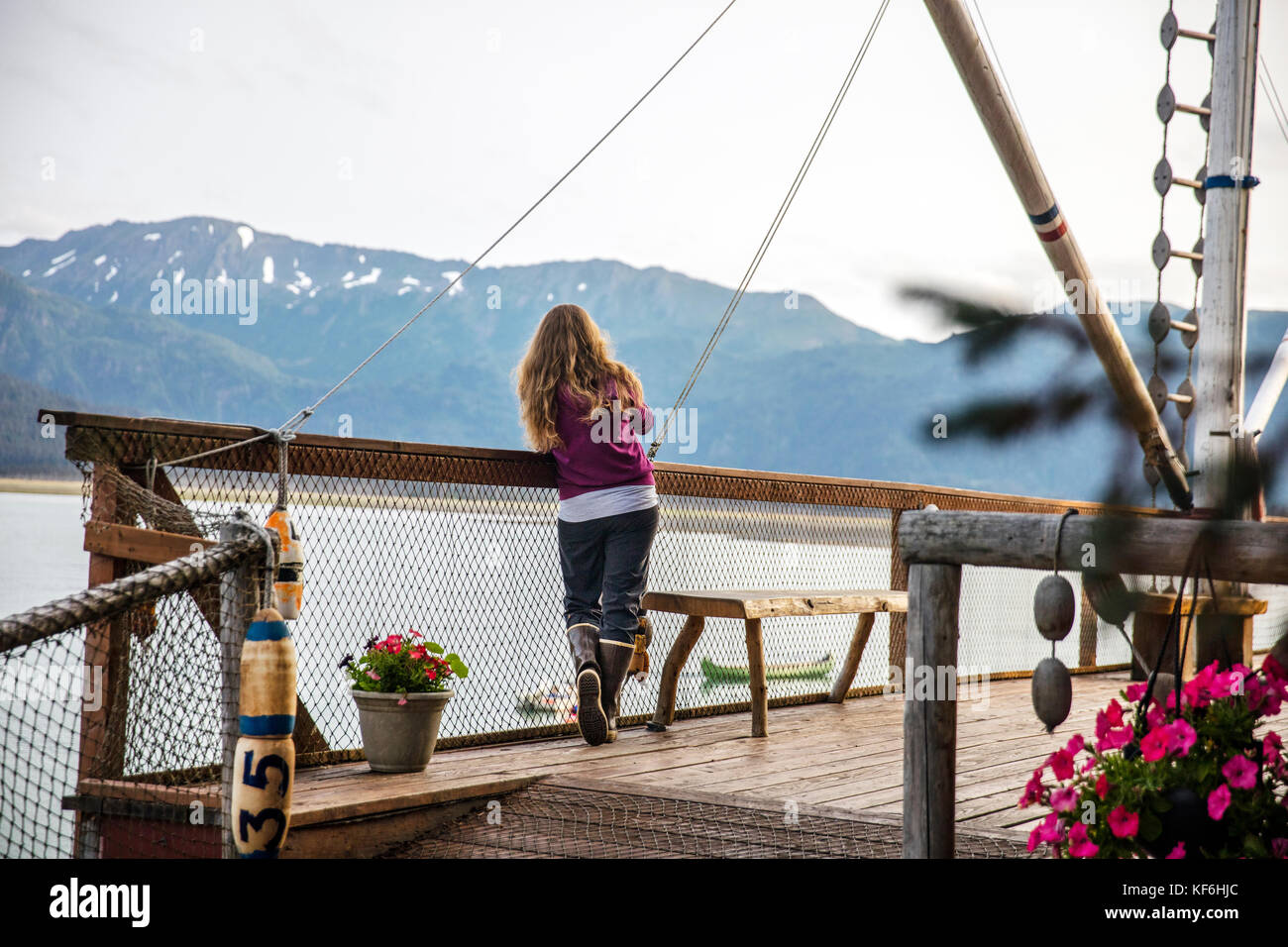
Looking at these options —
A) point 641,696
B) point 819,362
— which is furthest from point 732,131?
point 641,696

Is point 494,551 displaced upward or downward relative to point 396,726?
upward

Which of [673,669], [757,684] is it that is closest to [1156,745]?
[757,684]

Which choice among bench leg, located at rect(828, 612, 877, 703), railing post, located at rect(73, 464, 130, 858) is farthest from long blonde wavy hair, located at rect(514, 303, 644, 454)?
bench leg, located at rect(828, 612, 877, 703)

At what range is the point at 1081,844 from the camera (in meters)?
2.15

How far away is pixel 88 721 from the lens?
3242 millimetres

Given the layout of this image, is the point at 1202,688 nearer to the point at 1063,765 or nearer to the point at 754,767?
the point at 1063,765

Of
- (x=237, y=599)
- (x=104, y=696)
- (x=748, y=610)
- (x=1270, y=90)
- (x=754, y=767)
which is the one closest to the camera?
(x=237, y=599)

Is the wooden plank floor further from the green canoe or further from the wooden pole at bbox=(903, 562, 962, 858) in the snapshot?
the wooden pole at bbox=(903, 562, 962, 858)

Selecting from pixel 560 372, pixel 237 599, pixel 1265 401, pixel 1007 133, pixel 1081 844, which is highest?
pixel 1007 133

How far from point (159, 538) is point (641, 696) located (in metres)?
2.66

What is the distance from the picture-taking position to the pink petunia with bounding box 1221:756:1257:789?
6.64 ft

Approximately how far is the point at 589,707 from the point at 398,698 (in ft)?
3.11

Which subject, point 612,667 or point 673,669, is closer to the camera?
point 612,667

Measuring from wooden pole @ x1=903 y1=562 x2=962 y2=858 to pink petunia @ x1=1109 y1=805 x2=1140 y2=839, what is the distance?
0.34m
